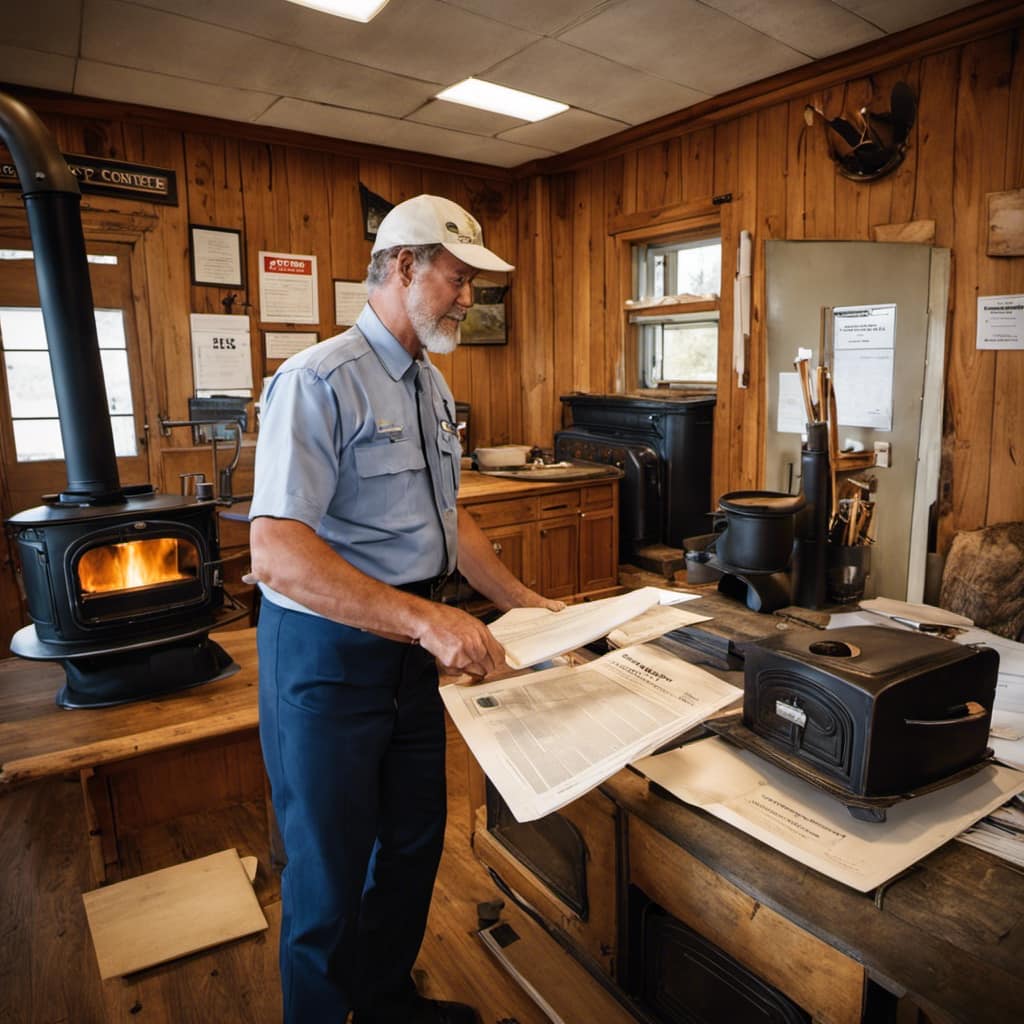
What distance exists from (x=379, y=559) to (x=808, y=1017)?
94cm

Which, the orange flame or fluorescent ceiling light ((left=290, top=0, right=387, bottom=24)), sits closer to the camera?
the orange flame

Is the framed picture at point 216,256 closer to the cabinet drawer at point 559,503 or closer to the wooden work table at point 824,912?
the cabinet drawer at point 559,503

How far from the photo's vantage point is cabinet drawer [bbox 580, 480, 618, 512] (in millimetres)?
4129

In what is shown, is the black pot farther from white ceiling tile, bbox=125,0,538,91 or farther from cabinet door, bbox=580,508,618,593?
cabinet door, bbox=580,508,618,593

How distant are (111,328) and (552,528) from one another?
2.45 metres

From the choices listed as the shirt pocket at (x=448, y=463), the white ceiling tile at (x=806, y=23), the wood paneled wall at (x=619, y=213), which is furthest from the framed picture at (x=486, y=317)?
the shirt pocket at (x=448, y=463)

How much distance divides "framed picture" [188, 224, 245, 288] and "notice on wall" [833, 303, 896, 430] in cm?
301

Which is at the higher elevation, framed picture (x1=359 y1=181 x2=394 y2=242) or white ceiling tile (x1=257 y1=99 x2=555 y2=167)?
white ceiling tile (x1=257 y1=99 x2=555 y2=167)

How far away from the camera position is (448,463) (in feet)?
5.19

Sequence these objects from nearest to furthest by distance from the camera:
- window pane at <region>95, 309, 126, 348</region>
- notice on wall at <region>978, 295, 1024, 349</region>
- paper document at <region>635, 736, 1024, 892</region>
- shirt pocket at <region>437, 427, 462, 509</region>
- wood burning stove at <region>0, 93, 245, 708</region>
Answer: paper document at <region>635, 736, 1024, 892</region> < shirt pocket at <region>437, 427, 462, 509</region> < wood burning stove at <region>0, 93, 245, 708</region> < notice on wall at <region>978, 295, 1024, 349</region> < window pane at <region>95, 309, 126, 348</region>

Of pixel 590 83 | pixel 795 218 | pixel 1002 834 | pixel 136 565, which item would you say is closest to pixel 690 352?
pixel 795 218

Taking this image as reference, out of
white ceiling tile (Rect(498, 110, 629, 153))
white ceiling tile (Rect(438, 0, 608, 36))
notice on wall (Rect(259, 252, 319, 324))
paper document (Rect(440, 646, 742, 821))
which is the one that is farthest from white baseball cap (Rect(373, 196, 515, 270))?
notice on wall (Rect(259, 252, 319, 324))

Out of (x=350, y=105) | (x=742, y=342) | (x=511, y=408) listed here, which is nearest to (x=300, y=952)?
(x=742, y=342)

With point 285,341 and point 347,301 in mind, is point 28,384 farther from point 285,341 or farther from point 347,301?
point 347,301
